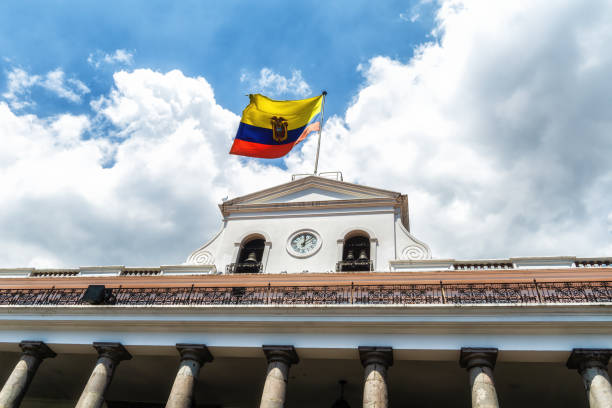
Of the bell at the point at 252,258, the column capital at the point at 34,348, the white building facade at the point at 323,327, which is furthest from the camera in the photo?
the bell at the point at 252,258

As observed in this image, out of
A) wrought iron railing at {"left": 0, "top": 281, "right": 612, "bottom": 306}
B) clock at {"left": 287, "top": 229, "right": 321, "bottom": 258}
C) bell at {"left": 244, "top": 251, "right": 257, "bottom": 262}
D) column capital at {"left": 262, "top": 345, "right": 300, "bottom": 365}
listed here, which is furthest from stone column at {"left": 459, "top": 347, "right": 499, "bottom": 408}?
bell at {"left": 244, "top": 251, "right": 257, "bottom": 262}

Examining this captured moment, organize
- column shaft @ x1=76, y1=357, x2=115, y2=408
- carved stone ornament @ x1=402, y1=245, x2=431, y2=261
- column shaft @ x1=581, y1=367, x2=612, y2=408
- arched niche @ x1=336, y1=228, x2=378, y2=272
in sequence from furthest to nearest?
arched niche @ x1=336, y1=228, x2=378, y2=272 < carved stone ornament @ x1=402, y1=245, x2=431, y2=261 < column shaft @ x1=76, y1=357, x2=115, y2=408 < column shaft @ x1=581, y1=367, x2=612, y2=408

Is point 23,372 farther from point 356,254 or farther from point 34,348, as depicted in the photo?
Answer: point 356,254

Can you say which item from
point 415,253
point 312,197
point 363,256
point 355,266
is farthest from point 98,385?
point 415,253

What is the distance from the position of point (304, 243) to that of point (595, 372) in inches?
417

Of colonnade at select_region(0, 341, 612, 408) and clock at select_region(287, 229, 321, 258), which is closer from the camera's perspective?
colonnade at select_region(0, 341, 612, 408)

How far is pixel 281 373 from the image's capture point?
12.9m

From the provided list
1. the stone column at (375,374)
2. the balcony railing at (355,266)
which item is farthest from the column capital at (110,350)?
the balcony railing at (355,266)

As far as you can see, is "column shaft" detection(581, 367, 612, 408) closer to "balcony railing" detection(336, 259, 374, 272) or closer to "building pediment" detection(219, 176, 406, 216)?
"balcony railing" detection(336, 259, 374, 272)

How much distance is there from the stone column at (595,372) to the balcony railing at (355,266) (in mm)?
7320

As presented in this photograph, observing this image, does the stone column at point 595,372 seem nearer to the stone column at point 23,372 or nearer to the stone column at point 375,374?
the stone column at point 375,374

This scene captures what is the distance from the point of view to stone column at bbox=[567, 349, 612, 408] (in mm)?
11133

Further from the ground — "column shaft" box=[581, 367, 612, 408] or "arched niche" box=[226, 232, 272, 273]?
"arched niche" box=[226, 232, 272, 273]

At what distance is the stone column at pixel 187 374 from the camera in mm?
12805
